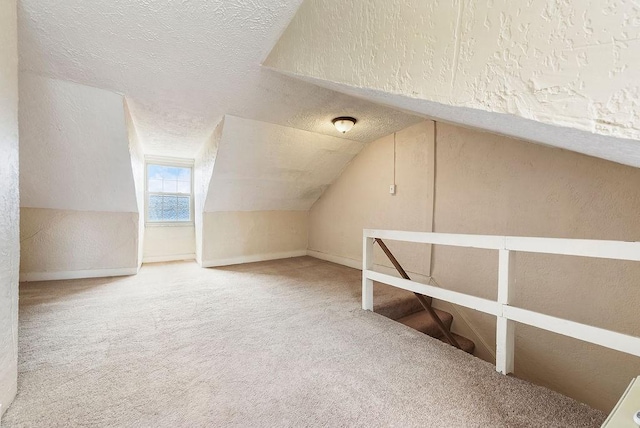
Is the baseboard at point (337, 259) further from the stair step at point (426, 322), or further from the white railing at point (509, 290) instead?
the white railing at point (509, 290)

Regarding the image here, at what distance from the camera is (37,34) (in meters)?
1.62

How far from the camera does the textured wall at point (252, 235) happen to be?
4034 millimetres

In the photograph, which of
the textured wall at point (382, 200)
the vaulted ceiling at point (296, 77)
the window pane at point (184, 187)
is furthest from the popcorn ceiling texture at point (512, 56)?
the window pane at point (184, 187)

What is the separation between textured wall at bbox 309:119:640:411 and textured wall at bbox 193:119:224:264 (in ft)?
8.25

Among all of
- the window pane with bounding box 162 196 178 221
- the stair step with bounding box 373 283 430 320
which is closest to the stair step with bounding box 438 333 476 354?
the stair step with bounding box 373 283 430 320

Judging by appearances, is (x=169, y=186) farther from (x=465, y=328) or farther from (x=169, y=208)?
(x=465, y=328)

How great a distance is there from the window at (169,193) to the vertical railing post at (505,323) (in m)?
4.92

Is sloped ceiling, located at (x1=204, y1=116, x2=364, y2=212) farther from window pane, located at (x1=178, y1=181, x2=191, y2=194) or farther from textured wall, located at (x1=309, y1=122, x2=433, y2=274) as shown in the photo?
window pane, located at (x1=178, y1=181, x2=191, y2=194)

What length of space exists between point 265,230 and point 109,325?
108 inches

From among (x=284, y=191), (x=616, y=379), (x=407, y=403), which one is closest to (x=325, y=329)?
(x=407, y=403)

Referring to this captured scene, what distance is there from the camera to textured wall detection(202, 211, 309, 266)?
4.03m

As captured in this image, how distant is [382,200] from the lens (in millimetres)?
3619

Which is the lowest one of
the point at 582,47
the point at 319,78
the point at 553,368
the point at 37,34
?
the point at 553,368

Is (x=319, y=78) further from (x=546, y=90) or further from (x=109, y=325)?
(x=109, y=325)
